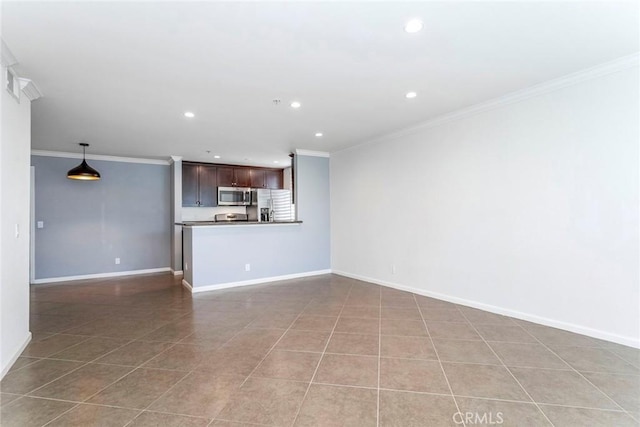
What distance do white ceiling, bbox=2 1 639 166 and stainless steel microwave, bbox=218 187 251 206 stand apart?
10.2 feet

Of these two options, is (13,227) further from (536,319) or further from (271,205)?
(536,319)

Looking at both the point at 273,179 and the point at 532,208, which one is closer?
the point at 532,208

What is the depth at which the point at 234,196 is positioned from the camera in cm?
719

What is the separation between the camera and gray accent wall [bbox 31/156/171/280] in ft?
18.2

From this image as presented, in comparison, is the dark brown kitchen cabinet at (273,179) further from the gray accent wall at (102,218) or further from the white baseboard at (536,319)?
the white baseboard at (536,319)

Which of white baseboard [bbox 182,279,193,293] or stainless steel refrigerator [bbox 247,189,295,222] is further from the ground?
stainless steel refrigerator [bbox 247,189,295,222]

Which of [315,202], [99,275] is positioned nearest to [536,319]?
[315,202]

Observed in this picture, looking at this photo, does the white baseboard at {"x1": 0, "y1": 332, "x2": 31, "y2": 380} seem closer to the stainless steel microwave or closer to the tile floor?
the tile floor

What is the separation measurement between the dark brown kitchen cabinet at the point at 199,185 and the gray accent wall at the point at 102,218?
0.41 meters

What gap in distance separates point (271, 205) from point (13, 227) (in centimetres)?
472

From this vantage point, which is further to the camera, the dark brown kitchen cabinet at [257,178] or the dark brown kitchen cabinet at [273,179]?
the dark brown kitchen cabinet at [273,179]

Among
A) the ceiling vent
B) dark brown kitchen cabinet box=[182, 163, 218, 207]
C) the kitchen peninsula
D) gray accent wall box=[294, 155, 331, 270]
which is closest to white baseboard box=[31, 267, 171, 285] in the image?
the kitchen peninsula

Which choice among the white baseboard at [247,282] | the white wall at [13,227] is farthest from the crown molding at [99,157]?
the white wall at [13,227]

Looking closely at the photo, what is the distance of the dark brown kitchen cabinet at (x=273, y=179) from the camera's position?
769cm
